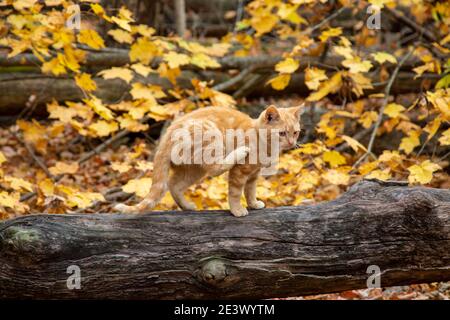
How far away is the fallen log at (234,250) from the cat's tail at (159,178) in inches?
4.3

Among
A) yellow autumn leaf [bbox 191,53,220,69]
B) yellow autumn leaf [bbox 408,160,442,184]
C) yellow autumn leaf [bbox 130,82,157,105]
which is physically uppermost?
yellow autumn leaf [bbox 191,53,220,69]

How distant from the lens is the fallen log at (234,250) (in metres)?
3.55

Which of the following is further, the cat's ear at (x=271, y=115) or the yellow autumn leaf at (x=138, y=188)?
the yellow autumn leaf at (x=138, y=188)

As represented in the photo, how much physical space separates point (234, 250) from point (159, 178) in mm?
776

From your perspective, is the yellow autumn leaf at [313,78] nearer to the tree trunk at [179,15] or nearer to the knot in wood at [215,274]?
the knot in wood at [215,274]

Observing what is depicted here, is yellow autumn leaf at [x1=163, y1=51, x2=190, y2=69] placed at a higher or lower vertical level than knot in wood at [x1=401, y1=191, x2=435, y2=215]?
higher

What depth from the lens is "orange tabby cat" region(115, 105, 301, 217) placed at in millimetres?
4059

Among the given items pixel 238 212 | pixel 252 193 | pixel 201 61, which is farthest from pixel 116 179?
pixel 238 212

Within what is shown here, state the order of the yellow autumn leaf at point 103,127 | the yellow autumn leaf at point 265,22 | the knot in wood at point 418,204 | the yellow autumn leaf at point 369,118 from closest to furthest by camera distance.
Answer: the knot in wood at point 418,204 < the yellow autumn leaf at point 103,127 < the yellow autumn leaf at point 369,118 < the yellow autumn leaf at point 265,22

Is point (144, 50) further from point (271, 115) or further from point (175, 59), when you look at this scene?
point (271, 115)

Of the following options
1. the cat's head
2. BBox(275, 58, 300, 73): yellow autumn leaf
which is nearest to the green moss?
the cat's head

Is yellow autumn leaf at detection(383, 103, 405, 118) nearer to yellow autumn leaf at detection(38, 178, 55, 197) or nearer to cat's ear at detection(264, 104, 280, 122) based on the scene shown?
cat's ear at detection(264, 104, 280, 122)

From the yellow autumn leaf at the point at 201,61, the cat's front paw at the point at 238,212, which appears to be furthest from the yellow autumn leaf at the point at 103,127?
the cat's front paw at the point at 238,212

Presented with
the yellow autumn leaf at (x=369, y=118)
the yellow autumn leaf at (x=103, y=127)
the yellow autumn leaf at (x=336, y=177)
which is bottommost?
the yellow autumn leaf at (x=336, y=177)
